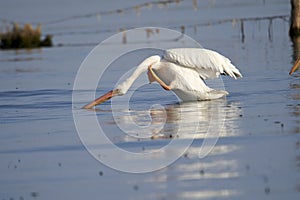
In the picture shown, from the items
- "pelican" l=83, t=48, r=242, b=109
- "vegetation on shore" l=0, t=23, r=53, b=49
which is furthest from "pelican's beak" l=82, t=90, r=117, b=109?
"vegetation on shore" l=0, t=23, r=53, b=49

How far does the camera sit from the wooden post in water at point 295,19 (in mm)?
27055

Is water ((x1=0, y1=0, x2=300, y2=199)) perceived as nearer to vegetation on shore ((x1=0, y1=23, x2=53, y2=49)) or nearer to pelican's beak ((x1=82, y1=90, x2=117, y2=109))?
pelican's beak ((x1=82, y1=90, x2=117, y2=109))

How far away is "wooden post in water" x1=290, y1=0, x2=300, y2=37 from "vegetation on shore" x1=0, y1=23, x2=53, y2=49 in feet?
31.6

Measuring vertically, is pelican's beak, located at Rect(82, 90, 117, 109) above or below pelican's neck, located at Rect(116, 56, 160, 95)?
below

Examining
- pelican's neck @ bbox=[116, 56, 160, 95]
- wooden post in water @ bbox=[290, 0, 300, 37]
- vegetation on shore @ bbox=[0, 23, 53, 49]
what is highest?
pelican's neck @ bbox=[116, 56, 160, 95]

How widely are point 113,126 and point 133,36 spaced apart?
69.0 feet

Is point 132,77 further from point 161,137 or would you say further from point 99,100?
point 161,137

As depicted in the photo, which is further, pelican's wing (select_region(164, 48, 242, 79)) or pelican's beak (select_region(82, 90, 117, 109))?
pelican's beak (select_region(82, 90, 117, 109))

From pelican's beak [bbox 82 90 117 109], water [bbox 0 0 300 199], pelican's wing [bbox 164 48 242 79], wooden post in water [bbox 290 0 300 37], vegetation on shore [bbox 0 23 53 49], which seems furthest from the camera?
vegetation on shore [bbox 0 23 53 49]

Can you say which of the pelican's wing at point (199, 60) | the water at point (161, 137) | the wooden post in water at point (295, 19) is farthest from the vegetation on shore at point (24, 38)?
the pelican's wing at point (199, 60)

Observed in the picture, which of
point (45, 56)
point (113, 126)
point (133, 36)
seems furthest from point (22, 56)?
point (113, 126)

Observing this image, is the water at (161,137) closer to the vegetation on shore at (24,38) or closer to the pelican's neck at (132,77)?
the pelican's neck at (132,77)

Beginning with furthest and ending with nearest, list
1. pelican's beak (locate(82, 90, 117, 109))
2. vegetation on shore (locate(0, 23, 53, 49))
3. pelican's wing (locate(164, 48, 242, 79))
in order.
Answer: vegetation on shore (locate(0, 23, 53, 49)) → pelican's beak (locate(82, 90, 117, 109)) → pelican's wing (locate(164, 48, 242, 79))

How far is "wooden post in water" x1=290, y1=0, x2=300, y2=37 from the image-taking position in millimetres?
27055
